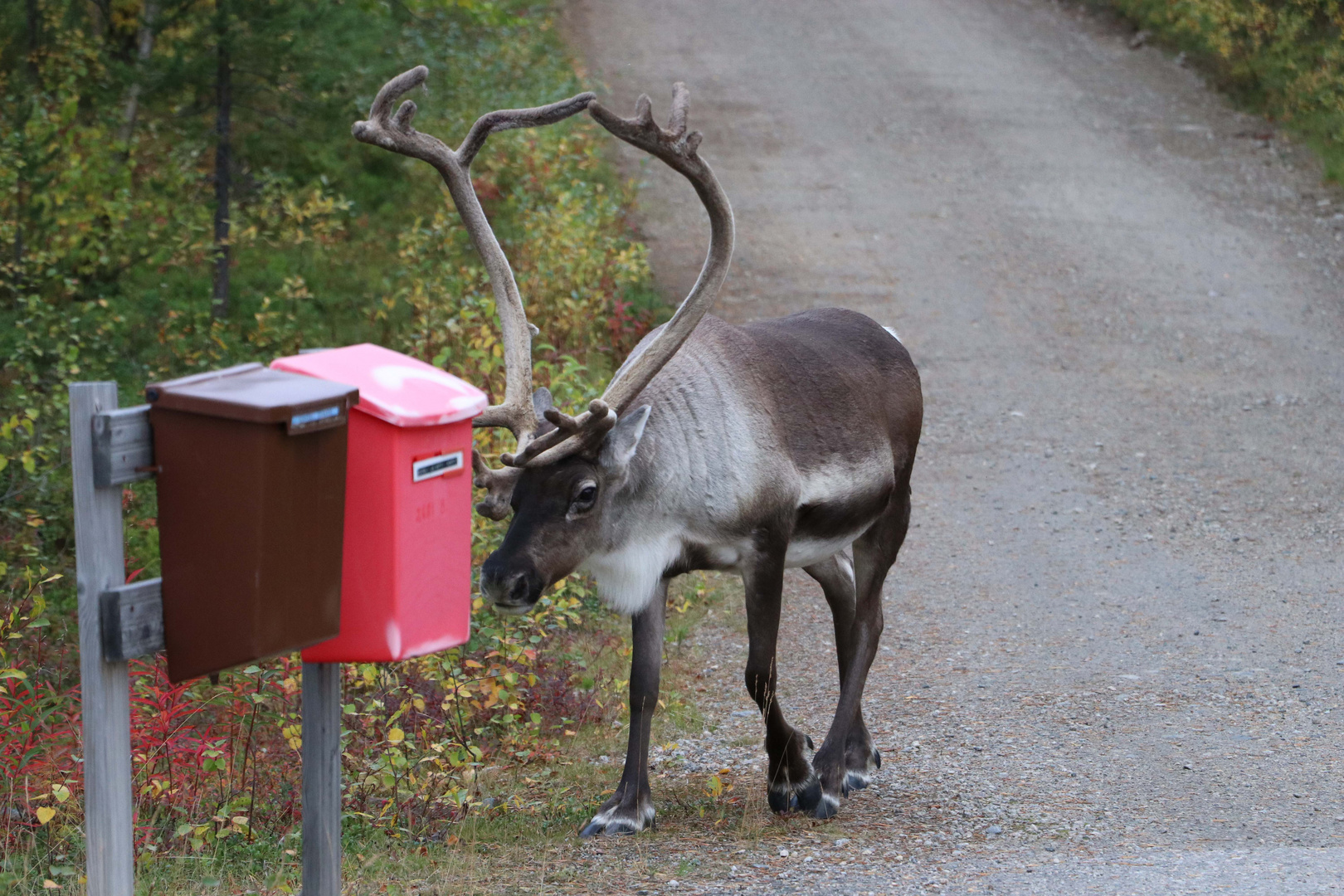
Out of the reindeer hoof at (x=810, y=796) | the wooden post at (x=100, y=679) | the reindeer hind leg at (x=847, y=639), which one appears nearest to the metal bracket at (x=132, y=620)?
the wooden post at (x=100, y=679)

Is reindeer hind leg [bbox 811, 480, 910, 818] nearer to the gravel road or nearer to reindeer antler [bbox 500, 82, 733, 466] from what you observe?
the gravel road

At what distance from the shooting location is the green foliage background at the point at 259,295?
5.54 metres

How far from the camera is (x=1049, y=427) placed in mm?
10930

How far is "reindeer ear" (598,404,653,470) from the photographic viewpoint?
4.93 metres

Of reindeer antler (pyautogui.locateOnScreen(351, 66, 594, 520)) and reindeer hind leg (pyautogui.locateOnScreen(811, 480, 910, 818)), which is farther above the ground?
reindeer antler (pyautogui.locateOnScreen(351, 66, 594, 520))

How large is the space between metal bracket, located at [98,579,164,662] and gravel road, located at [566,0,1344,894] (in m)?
1.96

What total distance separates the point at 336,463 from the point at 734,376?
2324mm

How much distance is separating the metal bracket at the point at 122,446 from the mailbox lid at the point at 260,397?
68 millimetres

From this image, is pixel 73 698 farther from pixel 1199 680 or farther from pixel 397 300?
pixel 397 300

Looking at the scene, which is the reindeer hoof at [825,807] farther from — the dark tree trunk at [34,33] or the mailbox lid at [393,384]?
the dark tree trunk at [34,33]

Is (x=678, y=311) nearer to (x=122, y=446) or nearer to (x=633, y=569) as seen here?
(x=633, y=569)

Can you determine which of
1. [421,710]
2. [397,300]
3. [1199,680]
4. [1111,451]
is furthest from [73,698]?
[1111,451]

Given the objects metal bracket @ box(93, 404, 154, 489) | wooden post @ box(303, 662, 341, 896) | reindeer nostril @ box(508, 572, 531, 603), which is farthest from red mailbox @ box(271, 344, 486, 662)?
reindeer nostril @ box(508, 572, 531, 603)

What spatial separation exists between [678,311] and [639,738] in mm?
1565
